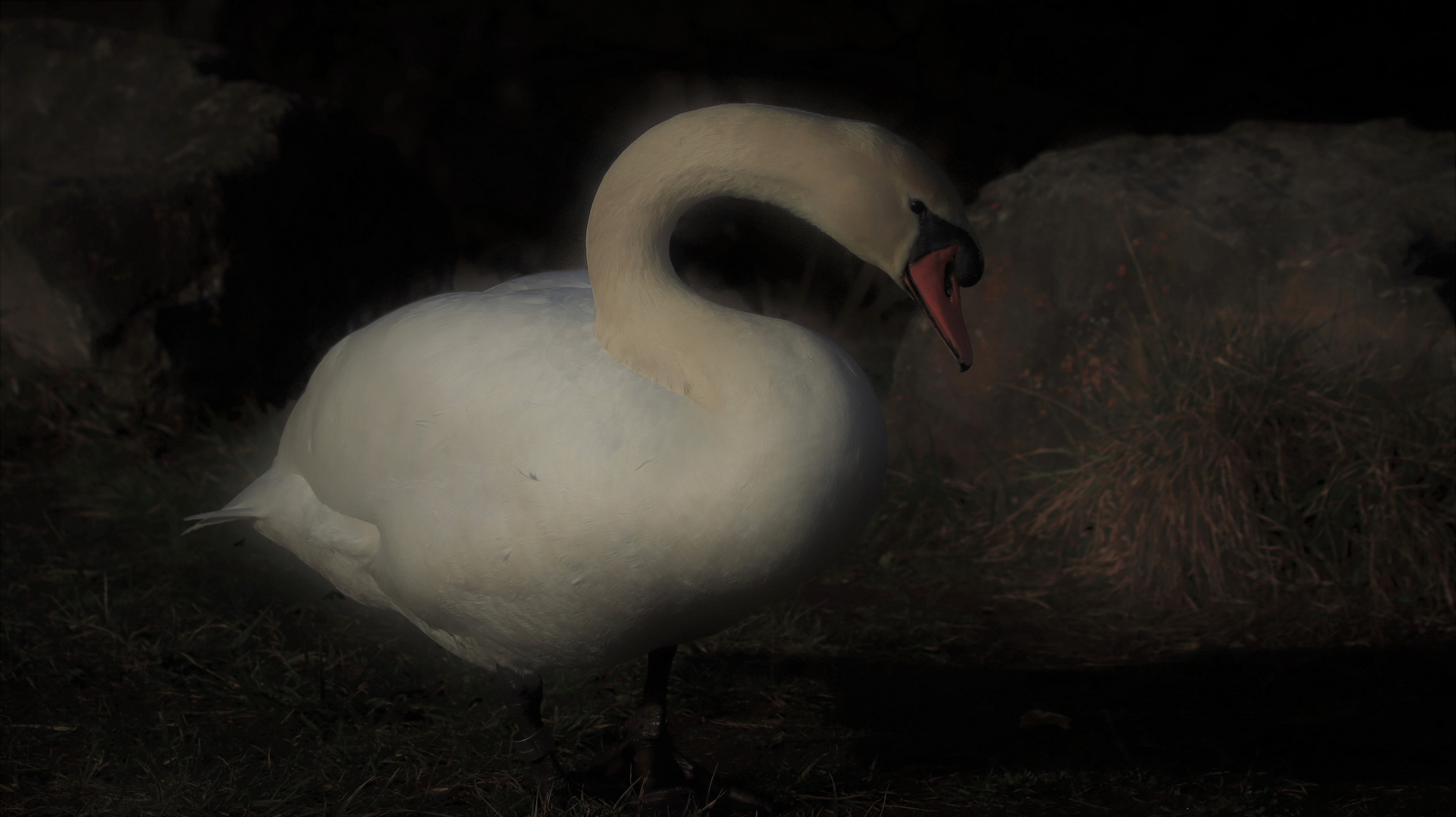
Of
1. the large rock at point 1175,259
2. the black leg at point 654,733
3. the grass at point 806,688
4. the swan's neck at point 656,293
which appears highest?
the swan's neck at point 656,293

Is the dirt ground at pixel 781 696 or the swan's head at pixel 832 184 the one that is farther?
the dirt ground at pixel 781 696

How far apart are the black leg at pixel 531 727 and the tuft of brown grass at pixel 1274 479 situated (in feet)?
6.48

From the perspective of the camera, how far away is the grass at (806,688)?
2.58 metres

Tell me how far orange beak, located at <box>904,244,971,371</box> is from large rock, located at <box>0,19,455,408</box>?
3.50 m

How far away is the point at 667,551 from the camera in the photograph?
1.99 meters

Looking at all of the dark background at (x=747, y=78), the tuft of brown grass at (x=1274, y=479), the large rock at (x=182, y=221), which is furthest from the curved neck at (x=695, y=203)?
the dark background at (x=747, y=78)

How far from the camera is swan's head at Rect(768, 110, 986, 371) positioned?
6.61ft

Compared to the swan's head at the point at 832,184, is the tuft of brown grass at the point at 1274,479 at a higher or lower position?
lower

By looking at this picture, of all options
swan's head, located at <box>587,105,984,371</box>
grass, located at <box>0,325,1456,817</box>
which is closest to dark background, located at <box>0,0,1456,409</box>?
grass, located at <box>0,325,1456,817</box>

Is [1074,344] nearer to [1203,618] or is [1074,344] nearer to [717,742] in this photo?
[1203,618]

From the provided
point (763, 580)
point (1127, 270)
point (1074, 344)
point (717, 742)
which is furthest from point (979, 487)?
point (763, 580)

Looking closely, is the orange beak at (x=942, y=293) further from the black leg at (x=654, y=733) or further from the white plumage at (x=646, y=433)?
the black leg at (x=654, y=733)

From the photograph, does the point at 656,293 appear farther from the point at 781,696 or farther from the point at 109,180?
the point at 109,180

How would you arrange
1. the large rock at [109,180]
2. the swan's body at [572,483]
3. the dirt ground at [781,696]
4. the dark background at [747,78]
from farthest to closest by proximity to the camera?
the dark background at [747,78] < the large rock at [109,180] < the dirt ground at [781,696] < the swan's body at [572,483]
